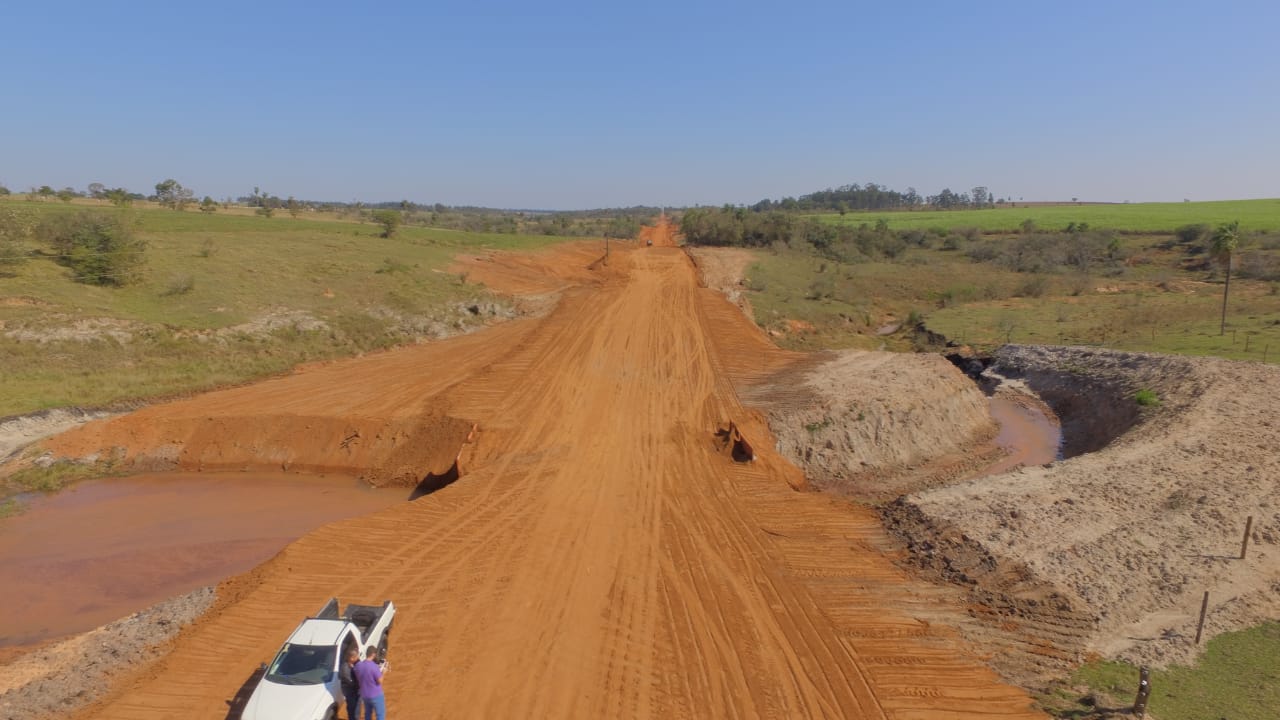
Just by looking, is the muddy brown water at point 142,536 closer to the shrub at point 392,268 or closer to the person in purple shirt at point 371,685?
the person in purple shirt at point 371,685

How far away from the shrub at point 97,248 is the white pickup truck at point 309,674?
94.9 feet

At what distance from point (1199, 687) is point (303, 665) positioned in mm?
12867

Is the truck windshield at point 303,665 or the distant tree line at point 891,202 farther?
the distant tree line at point 891,202

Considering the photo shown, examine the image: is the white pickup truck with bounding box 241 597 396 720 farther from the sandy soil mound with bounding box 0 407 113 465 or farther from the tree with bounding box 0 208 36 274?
the tree with bounding box 0 208 36 274

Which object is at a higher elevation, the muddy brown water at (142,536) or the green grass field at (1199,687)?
the green grass field at (1199,687)

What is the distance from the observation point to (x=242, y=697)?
9.31 meters

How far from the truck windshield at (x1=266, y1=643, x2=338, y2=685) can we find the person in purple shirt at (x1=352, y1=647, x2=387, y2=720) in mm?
654

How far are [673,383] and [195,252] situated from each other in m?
30.8

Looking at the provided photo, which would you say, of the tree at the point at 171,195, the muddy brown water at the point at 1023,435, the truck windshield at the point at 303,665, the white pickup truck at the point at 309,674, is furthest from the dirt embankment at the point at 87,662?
the tree at the point at 171,195

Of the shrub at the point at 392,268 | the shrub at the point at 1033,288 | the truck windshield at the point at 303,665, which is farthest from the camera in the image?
the shrub at the point at 1033,288

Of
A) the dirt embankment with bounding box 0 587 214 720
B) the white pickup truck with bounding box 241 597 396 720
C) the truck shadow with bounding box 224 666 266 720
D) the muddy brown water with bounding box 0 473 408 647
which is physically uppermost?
the white pickup truck with bounding box 241 597 396 720

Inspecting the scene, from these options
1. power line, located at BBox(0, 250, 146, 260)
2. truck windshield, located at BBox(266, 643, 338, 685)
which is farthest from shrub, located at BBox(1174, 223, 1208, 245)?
power line, located at BBox(0, 250, 146, 260)

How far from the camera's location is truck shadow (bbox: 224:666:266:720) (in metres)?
9.03

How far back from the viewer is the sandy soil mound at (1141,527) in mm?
11383
